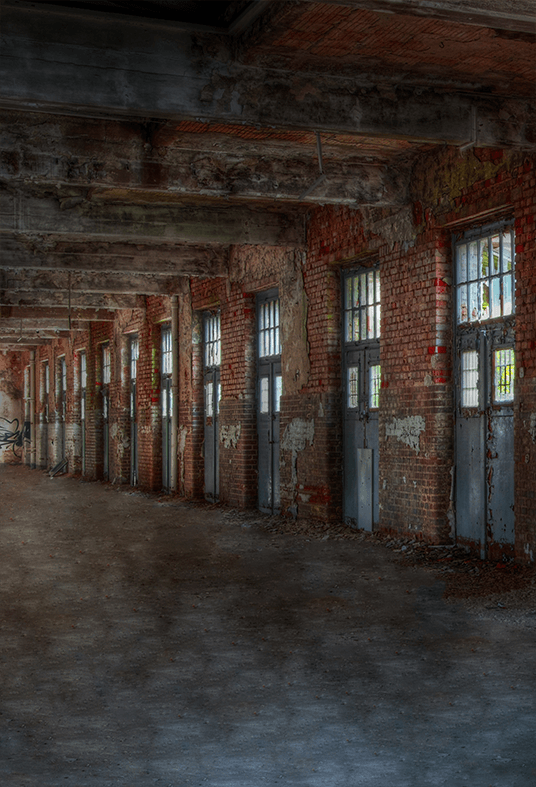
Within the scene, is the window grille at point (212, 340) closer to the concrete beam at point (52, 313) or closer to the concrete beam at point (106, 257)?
the concrete beam at point (106, 257)

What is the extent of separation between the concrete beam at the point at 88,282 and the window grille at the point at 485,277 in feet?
22.6

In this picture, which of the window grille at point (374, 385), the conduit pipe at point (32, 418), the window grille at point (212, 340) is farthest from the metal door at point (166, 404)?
the conduit pipe at point (32, 418)

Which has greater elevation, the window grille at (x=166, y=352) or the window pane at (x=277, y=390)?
the window grille at (x=166, y=352)

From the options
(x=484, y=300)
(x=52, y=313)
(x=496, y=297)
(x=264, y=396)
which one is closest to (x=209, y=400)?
(x=264, y=396)

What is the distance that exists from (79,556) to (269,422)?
4.09 metres

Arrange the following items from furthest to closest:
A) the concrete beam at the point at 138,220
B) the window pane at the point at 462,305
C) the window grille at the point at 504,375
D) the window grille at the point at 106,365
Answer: the window grille at the point at 106,365, the concrete beam at the point at 138,220, the window pane at the point at 462,305, the window grille at the point at 504,375

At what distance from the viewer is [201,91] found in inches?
240

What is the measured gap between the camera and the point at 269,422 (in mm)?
12523

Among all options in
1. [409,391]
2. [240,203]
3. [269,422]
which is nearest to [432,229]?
[409,391]

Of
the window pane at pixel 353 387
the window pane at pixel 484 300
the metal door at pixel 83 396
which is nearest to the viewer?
the window pane at pixel 484 300

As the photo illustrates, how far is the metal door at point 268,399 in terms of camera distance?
486 inches

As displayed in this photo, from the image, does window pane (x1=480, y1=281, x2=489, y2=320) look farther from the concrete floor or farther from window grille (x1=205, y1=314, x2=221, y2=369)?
window grille (x1=205, y1=314, x2=221, y2=369)

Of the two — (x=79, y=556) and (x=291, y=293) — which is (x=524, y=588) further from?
(x=291, y=293)

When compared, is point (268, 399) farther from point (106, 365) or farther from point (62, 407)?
point (62, 407)
